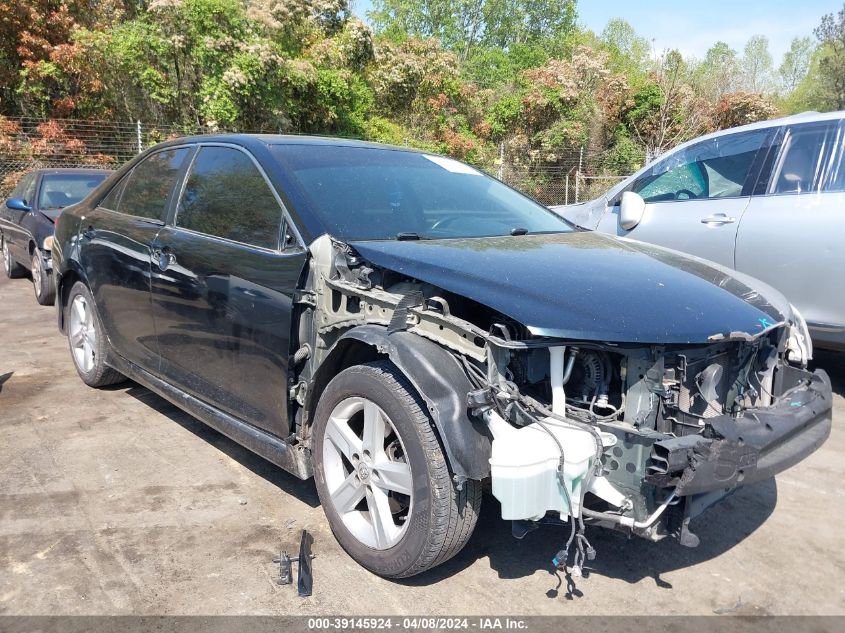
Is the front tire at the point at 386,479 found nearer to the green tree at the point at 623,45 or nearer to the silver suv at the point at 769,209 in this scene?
the silver suv at the point at 769,209

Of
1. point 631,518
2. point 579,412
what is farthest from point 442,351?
point 631,518

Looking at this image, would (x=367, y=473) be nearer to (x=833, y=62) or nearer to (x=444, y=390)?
(x=444, y=390)

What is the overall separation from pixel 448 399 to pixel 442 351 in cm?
21

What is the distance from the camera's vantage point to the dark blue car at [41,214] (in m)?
7.62

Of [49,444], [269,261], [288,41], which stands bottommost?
[49,444]

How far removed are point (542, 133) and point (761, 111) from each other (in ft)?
24.1

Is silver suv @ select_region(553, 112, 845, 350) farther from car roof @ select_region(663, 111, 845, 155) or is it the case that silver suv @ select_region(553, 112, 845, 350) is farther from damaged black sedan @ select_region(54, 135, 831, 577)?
damaged black sedan @ select_region(54, 135, 831, 577)

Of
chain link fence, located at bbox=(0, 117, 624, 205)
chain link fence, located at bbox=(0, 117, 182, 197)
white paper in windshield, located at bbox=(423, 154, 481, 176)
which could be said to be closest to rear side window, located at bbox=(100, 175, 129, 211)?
white paper in windshield, located at bbox=(423, 154, 481, 176)

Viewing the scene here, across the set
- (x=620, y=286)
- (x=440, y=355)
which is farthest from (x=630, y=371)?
(x=440, y=355)

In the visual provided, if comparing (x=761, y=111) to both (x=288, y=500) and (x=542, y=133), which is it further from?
(x=288, y=500)

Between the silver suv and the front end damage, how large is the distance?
1987 mm

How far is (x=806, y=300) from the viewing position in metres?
4.33

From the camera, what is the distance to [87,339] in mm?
4613

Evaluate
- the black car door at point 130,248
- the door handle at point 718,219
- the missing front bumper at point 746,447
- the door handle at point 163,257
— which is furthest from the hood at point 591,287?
the door handle at point 718,219
